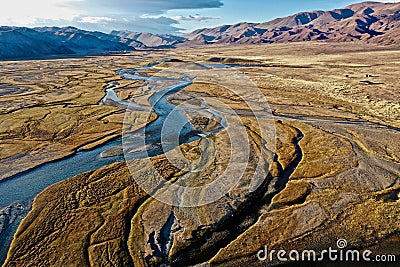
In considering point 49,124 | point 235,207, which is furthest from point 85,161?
point 235,207

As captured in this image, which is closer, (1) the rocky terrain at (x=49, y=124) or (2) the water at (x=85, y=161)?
(2) the water at (x=85, y=161)

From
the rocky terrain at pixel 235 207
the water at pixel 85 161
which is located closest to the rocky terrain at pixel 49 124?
the water at pixel 85 161

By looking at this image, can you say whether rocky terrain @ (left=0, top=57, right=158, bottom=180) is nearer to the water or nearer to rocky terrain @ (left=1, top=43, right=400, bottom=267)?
the water

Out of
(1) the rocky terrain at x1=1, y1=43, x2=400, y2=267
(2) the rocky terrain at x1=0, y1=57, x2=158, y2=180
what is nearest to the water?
(1) the rocky terrain at x1=1, y1=43, x2=400, y2=267

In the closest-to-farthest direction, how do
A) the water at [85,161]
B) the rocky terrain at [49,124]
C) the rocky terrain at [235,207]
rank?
the rocky terrain at [235,207], the water at [85,161], the rocky terrain at [49,124]

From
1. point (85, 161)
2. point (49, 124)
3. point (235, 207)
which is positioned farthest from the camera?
point (49, 124)

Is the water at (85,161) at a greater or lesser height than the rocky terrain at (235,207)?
lesser

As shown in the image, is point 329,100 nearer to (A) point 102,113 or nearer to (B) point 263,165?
(B) point 263,165

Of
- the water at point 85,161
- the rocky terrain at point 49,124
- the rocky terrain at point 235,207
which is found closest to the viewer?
the rocky terrain at point 235,207

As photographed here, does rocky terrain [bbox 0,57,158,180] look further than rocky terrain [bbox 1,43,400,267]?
Yes

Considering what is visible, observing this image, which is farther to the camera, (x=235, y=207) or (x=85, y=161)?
(x=85, y=161)

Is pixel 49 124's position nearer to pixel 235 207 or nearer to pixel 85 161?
pixel 85 161

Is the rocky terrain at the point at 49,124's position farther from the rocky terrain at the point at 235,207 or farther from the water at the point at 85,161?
the rocky terrain at the point at 235,207

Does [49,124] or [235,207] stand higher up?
[235,207]
